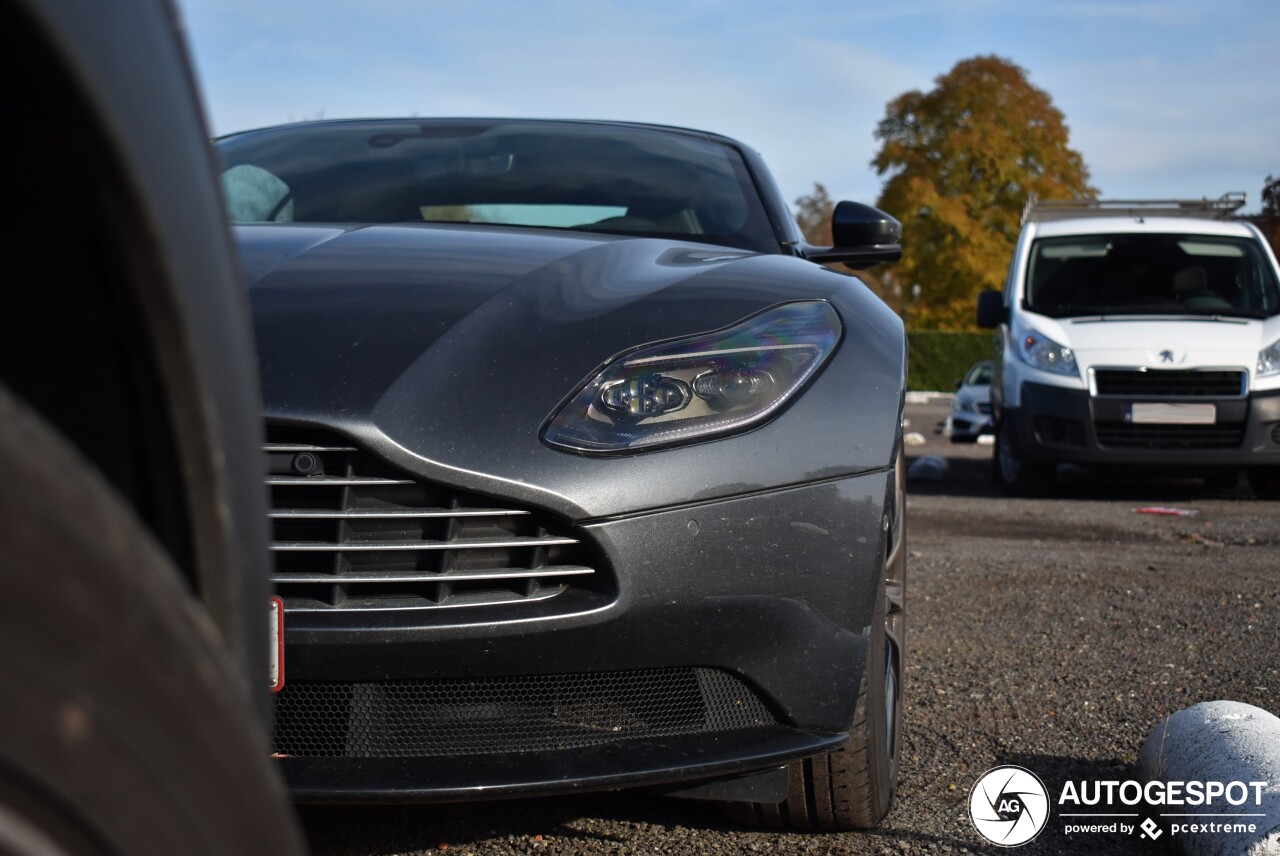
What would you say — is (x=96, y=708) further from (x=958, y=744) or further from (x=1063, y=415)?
(x=1063, y=415)

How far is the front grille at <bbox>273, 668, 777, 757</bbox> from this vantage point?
6.81 ft

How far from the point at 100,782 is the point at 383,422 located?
4.31 feet

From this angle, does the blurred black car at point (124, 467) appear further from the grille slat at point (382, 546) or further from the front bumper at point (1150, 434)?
the front bumper at point (1150, 434)

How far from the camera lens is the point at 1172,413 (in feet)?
28.7

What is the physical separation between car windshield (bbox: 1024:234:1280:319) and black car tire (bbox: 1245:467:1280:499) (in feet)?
3.60

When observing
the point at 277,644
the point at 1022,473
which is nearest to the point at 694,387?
the point at 277,644

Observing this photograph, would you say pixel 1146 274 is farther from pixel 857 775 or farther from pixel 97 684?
pixel 97 684

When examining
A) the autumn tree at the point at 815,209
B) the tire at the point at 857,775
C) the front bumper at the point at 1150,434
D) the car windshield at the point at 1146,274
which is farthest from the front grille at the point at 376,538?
the autumn tree at the point at 815,209

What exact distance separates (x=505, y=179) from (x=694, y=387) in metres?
1.67

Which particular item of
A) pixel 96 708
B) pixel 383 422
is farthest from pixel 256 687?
pixel 383 422

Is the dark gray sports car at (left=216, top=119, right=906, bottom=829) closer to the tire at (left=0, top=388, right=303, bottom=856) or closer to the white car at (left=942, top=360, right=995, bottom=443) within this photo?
the tire at (left=0, top=388, right=303, bottom=856)

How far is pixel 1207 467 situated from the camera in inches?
348

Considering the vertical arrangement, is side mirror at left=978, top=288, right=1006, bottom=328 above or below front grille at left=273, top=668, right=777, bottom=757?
below

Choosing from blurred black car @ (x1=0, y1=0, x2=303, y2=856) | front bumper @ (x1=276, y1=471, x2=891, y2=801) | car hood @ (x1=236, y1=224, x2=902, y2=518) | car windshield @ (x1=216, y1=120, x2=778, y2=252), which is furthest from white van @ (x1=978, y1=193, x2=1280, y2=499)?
blurred black car @ (x1=0, y1=0, x2=303, y2=856)
